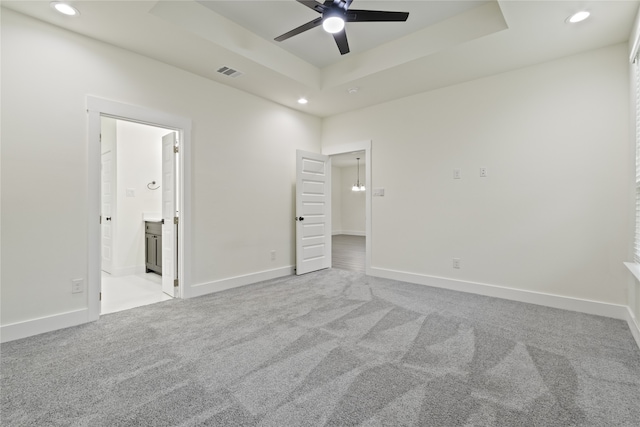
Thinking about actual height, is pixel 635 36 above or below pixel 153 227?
above

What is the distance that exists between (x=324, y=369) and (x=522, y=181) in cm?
313

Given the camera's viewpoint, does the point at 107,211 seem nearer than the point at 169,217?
No

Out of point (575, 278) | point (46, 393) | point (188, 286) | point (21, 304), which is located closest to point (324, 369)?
point (46, 393)

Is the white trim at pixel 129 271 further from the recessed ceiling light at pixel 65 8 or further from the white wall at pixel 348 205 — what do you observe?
the white wall at pixel 348 205

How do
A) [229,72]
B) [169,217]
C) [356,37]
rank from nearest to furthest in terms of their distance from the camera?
[356,37], [229,72], [169,217]

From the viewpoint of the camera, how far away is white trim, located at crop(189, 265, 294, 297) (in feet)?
12.0

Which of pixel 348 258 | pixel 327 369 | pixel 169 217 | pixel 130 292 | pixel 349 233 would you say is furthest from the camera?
pixel 349 233

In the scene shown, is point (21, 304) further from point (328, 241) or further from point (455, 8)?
point (455, 8)

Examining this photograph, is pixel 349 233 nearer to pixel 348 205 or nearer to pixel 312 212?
pixel 348 205

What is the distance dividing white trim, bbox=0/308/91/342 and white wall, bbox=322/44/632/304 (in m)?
3.75

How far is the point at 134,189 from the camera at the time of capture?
500 centimetres

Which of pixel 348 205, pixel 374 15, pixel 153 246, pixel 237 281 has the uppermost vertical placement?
pixel 374 15

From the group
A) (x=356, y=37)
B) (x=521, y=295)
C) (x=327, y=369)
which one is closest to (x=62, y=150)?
(x=327, y=369)

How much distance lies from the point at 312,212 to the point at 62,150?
3.29m
